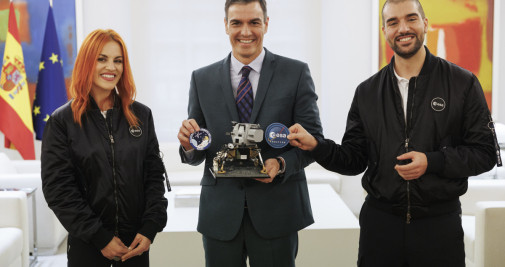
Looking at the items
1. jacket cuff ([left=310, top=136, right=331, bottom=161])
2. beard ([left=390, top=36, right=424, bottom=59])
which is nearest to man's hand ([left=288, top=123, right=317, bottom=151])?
jacket cuff ([left=310, top=136, right=331, bottom=161])

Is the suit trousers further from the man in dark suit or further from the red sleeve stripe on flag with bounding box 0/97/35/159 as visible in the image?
the red sleeve stripe on flag with bounding box 0/97/35/159

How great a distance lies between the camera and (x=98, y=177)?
6.93ft

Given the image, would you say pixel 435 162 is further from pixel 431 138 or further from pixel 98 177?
pixel 98 177

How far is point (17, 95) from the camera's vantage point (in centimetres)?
559

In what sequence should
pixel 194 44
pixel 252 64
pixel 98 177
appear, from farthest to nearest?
pixel 194 44 → pixel 252 64 → pixel 98 177

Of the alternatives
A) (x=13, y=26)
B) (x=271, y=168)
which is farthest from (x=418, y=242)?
(x=13, y=26)

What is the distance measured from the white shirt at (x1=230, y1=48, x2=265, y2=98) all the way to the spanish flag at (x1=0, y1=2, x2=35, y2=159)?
393cm

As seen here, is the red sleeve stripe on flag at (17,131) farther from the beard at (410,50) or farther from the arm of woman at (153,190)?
the beard at (410,50)

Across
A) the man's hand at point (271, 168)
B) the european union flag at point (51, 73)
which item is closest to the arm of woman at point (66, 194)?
the man's hand at point (271, 168)

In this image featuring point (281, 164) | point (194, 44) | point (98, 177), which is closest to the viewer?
point (98, 177)

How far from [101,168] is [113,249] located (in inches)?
12.5

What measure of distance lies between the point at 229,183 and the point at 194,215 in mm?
1767

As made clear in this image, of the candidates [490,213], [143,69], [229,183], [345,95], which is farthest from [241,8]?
[143,69]

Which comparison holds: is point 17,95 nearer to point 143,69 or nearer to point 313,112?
point 143,69
